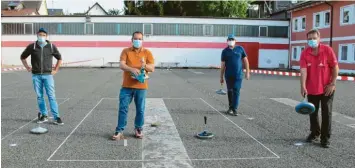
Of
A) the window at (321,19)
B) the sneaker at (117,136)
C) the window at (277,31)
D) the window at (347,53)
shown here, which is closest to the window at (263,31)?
the window at (277,31)

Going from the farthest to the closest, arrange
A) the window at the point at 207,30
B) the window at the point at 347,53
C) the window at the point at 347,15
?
the window at the point at 207,30 → the window at the point at 347,53 → the window at the point at 347,15

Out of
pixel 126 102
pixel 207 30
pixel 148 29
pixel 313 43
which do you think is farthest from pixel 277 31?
pixel 126 102

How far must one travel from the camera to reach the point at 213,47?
150ft

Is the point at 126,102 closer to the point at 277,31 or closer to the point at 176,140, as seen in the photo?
the point at 176,140

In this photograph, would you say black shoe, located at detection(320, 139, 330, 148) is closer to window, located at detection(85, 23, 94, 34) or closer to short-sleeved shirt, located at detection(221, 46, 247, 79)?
short-sleeved shirt, located at detection(221, 46, 247, 79)

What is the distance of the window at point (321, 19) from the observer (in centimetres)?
3559

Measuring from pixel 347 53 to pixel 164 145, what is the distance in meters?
29.2

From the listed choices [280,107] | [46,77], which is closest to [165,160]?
[46,77]

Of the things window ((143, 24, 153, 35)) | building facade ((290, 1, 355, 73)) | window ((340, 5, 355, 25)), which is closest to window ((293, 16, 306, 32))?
building facade ((290, 1, 355, 73))

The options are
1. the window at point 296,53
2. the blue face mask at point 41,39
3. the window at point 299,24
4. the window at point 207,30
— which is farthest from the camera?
the window at point 207,30

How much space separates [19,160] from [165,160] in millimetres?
1969

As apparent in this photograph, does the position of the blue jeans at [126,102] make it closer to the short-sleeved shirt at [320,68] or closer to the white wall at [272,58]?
the short-sleeved shirt at [320,68]

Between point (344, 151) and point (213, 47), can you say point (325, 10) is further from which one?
point (344, 151)

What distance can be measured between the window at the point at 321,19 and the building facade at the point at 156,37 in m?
8.18
